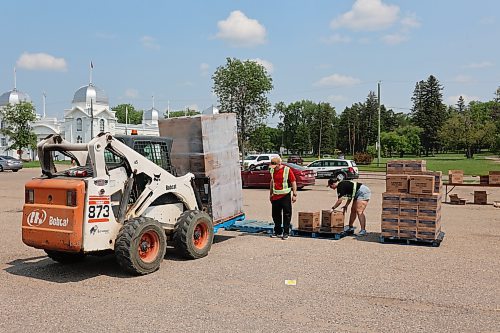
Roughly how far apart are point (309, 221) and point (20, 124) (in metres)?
67.7

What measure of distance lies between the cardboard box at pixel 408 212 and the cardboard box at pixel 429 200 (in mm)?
150

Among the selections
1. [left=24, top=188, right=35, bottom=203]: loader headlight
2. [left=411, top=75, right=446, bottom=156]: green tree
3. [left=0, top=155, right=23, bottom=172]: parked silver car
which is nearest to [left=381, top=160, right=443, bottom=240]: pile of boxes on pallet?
[left=24, top=188, right=35, bottom=203]: loader headlight

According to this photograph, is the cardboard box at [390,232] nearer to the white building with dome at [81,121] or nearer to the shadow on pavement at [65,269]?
the shadow on pavement at [65,269]

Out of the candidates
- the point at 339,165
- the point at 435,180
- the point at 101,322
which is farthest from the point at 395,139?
→ the point at 101,322

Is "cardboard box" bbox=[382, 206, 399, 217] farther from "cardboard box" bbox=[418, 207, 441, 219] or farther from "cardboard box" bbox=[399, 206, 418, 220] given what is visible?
"cardboard box" bbox=[418, 207, 441, 219]

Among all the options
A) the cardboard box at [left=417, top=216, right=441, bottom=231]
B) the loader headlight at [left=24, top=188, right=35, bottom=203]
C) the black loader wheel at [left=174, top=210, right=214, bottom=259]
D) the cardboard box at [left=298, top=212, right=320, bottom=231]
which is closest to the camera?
the loader headlight at [left=24, top=188, right=35, bottom=203]

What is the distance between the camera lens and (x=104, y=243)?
25.6 ft

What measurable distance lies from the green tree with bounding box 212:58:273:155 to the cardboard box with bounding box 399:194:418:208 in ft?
122

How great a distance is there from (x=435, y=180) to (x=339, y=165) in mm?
24573

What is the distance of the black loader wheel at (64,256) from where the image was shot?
28.4ft

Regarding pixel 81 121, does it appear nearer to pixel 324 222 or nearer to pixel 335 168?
pixel 335 168

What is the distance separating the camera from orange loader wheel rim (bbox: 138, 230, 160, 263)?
8180 mm

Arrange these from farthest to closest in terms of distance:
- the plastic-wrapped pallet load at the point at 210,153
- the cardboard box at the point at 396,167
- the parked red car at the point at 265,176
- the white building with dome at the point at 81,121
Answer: the white building with dome at the point at 81,121 → the parked red car at the point at 265,176 → the cardboard box at the point at 396,167 → the plastic-wrapped pallet load at the point at 210,153

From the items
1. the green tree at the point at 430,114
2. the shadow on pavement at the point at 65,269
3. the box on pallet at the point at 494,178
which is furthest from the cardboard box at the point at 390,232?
the green tree at the point at 430,114
